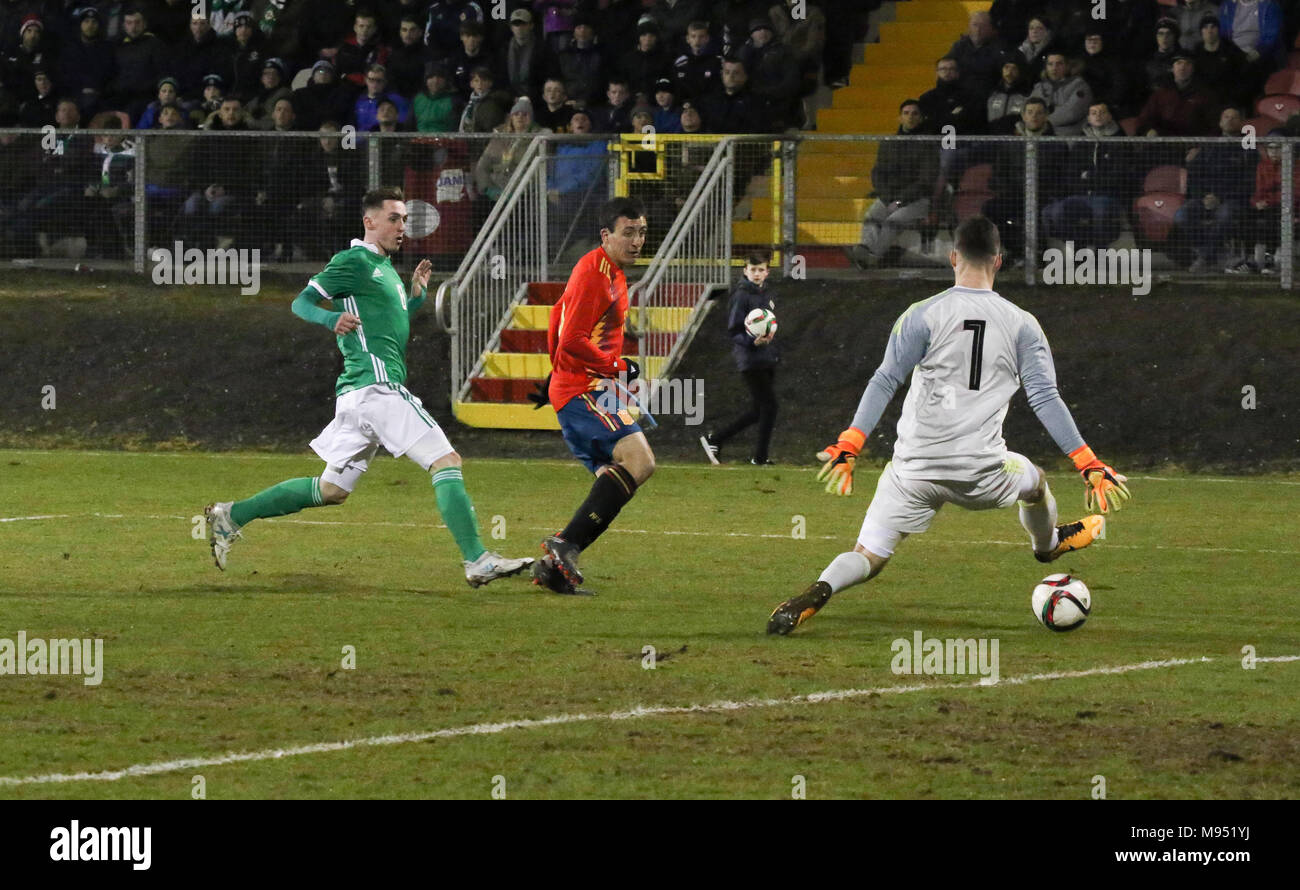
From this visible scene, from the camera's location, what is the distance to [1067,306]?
833 inches

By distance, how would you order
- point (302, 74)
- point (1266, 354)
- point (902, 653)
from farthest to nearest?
point (302, 74), point (1266, 354), point (902, 653)

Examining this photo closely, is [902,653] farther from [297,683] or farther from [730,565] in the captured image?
[730,565]

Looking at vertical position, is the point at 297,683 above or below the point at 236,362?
below

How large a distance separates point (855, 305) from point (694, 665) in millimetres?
12952

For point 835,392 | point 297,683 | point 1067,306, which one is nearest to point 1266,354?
point 1067,306

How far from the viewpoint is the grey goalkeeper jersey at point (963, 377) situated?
9.64 m

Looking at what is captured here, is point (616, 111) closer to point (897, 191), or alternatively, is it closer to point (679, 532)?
point (897, 191)

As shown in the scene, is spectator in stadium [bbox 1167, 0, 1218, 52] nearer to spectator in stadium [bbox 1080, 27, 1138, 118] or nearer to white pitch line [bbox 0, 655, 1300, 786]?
spectator in stadium [bbox 1080, 27, 1138, 118]

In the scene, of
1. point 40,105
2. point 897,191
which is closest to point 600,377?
point 897,191

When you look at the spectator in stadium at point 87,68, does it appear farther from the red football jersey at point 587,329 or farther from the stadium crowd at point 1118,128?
the red football jersey at point 587,329

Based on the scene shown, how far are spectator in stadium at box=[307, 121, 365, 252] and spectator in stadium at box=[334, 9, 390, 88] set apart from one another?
210cm

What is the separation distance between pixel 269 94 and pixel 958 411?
16825 millimetres

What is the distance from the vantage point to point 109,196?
2331 centimetres

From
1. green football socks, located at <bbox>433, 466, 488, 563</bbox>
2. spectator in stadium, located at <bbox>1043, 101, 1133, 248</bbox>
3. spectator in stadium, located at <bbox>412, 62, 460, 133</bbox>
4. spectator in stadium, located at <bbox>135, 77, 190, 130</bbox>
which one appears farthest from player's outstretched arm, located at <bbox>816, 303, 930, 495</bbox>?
spectator in stadium, located at <bbox>135, 77, 190, 130</bbox>
